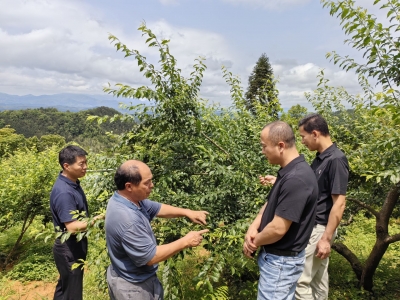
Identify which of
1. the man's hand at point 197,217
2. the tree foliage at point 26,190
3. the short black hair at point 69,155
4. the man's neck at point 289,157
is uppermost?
the man's neck at point 289,157

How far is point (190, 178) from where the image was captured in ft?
11.5

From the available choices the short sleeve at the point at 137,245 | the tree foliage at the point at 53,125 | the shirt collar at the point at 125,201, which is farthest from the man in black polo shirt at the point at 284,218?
the tree foliage at the point at 53,125

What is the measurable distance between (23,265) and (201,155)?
625 centimetres

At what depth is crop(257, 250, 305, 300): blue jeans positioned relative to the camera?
2.15 m

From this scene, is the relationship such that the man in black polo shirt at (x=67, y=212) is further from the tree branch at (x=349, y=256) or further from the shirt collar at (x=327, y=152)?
the tree branch at (x=349, y=256)

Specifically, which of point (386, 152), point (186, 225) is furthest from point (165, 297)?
point (386, 152)

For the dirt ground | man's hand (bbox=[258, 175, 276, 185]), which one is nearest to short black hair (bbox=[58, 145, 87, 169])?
man's hand (bbox=[258, 175, 276, 185])

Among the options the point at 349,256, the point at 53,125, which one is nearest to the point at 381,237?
the point at 349,256

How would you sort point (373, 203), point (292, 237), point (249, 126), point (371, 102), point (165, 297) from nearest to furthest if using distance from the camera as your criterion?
point (292, 237)
point (165, 297)
point (249, 126)
point (371, 102)
point (373, 203)

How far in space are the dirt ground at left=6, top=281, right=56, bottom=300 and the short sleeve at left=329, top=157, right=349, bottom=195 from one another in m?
5.68

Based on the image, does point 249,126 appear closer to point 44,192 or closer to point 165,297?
point 165,297

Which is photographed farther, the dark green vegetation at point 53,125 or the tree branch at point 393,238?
the dark green vegetation at point 53,125

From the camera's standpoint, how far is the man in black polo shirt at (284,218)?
6.70ft

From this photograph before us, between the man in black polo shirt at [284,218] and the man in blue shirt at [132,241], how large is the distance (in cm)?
59
